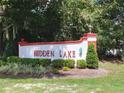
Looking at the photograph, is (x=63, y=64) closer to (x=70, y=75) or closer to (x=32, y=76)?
(x=70, y=75)

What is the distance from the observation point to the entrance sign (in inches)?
1043

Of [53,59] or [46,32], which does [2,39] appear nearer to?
[46,32]

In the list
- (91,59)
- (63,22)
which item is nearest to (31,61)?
(91,59)

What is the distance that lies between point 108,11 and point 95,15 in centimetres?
296

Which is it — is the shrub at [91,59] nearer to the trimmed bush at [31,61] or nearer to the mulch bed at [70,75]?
the mulch bed at [70,75]

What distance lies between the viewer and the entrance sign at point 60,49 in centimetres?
2650

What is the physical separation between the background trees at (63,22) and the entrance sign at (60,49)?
2.14m

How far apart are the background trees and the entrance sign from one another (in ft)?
7.02

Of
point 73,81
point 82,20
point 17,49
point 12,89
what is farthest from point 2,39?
point 12,89

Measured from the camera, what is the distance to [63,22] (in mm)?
30328

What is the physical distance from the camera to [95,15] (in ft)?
99.0

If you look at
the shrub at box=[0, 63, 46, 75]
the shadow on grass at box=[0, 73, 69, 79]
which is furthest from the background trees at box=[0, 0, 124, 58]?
the shadow on grass at box=[0, 73, 69, 79]

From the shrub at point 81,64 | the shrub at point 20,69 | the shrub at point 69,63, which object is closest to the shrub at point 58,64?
the shrub at point 69,63

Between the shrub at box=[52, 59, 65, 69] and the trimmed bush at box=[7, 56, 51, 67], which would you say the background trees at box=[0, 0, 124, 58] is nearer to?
the trimmed bush at box=[7, 56, 51, 67]
